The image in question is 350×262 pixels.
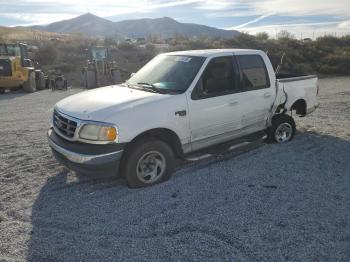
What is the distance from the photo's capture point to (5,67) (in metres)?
17.2

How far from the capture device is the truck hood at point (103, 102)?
16.4 feet

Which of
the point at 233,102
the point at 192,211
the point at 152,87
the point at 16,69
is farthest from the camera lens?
the point at 16,69

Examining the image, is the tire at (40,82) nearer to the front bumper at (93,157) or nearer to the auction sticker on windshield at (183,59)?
the auction sticker on windshield at (183,59)

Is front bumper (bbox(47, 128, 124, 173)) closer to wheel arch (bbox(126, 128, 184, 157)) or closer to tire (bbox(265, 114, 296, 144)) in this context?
wheel arch (bbox(126, 128, 184, 157))

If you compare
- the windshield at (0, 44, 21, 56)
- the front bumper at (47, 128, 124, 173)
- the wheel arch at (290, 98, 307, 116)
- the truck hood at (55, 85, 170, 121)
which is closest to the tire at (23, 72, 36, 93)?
the windshield at (0, 44, 21, 56)

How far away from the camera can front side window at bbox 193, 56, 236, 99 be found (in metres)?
5.77

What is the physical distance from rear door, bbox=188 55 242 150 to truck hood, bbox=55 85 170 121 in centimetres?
62

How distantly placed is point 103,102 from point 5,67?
14.0 meters

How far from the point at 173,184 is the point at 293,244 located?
209 cm

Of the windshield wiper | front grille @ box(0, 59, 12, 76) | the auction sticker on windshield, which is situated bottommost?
the windshield wiper

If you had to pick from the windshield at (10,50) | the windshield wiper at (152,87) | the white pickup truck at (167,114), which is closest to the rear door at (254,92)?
the white pickup truck at (167,114)

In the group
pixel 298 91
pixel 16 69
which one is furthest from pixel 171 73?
pixel 16 69

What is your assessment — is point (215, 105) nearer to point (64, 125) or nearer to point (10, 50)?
point (64, 125)

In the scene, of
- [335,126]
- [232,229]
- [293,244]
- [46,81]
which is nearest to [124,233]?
[232,229]
